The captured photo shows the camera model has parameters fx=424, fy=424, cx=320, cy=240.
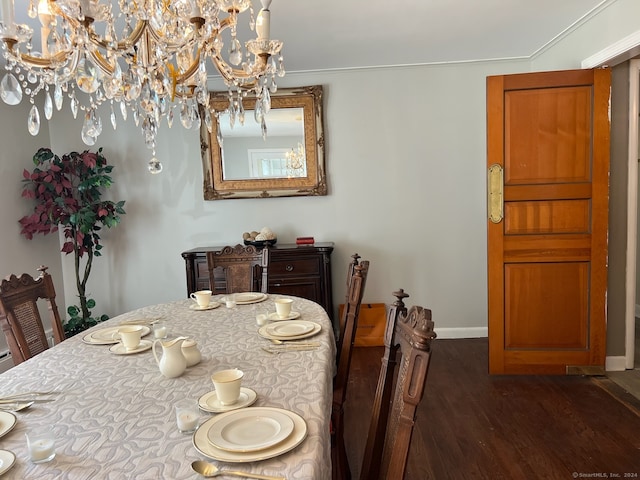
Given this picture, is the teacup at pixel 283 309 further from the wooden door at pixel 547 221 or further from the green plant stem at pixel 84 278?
the green plant stem at pixel 84 278

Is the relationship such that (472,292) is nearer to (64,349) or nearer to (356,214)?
(356,214)

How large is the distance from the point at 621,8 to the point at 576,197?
115cm

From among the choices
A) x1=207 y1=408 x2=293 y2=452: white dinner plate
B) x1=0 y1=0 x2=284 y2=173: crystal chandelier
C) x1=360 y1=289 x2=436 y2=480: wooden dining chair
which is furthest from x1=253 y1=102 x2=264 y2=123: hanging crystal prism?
x1=207 y1=408 x2=293 y2=452: white dinner plate

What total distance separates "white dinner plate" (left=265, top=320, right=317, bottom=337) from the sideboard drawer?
5.28 feet

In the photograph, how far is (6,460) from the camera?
90 centimetres

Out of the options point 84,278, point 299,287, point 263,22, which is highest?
point 263,22

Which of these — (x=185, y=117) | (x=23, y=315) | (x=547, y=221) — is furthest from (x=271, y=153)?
(x=23, y=315)

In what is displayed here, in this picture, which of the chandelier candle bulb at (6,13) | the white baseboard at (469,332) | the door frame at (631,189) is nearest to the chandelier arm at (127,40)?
the chandelier candle bulb at (6,13)

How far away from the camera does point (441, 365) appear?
325 centimetres

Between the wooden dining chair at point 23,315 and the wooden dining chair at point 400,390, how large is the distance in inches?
58.5

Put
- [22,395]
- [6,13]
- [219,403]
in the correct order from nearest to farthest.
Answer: [219,403] < [22,395] < [6,13]

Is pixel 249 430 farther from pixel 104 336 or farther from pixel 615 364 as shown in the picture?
pixel 615 364

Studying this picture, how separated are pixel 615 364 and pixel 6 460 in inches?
141

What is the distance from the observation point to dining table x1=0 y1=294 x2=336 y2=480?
89 cm
